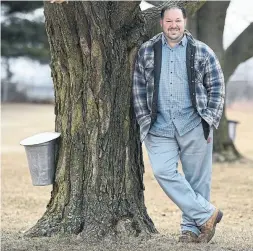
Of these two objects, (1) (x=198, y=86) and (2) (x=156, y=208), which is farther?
(2) (x=156, y=208)

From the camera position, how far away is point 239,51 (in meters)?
15.4

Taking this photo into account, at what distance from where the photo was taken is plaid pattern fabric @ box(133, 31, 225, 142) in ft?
18.4

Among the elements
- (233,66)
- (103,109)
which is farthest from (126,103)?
(233,66)

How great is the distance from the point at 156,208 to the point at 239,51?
21.6ft

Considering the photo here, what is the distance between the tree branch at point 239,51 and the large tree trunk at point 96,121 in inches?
380

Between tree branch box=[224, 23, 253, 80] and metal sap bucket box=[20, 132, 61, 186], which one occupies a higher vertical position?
tree branch box=[224, 23, 253, 80]

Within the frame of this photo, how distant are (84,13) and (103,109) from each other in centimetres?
80

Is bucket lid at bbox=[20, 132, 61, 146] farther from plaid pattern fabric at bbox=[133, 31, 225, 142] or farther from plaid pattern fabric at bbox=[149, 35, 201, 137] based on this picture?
plaid pattern fabric at bbox=[149, 35, 201, 137]

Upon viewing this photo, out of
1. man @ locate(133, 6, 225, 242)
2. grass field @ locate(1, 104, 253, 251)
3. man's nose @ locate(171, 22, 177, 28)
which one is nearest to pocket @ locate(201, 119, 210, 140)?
man @ locate(133, 6, 225, 242)

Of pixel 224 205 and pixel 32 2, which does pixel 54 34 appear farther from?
pixel 32 2

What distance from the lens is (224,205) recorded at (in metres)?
9.97

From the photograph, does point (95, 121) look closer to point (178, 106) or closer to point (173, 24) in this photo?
point (178, 106)

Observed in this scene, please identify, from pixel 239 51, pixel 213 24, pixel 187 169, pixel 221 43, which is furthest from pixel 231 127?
pixel 187 169

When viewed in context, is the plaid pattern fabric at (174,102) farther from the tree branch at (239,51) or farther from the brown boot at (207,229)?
the tree branch at (239,51)
